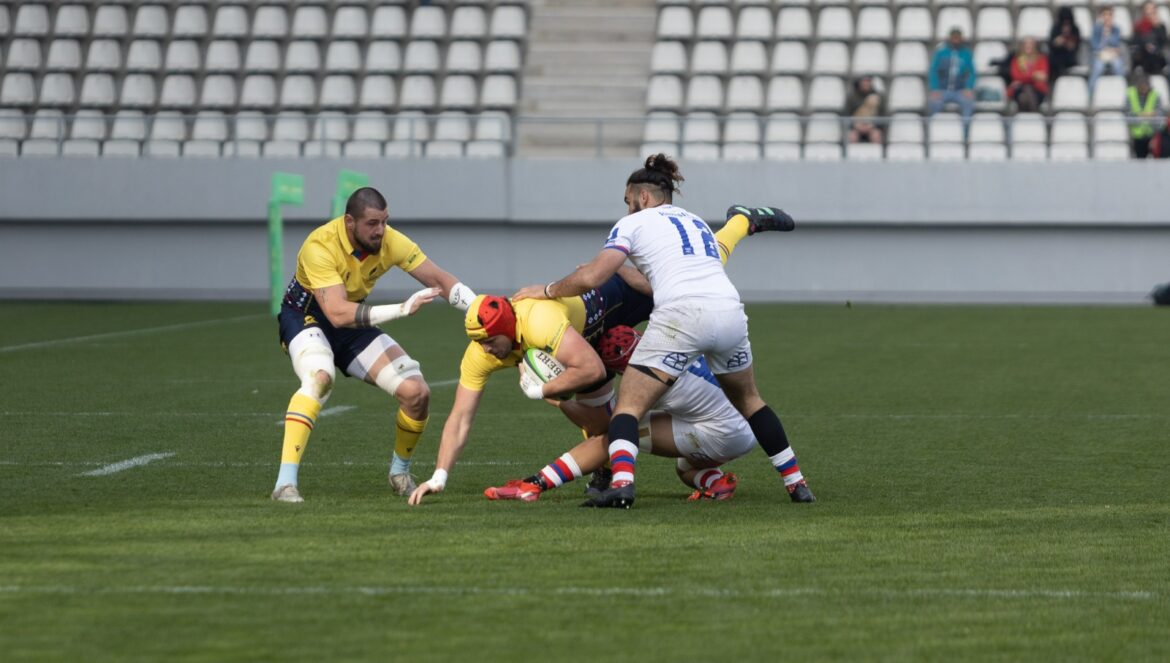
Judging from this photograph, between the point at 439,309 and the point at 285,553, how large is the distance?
19805mm

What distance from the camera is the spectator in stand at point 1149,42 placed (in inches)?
1104

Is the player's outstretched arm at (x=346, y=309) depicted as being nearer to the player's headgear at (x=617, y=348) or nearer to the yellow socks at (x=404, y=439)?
the yellow socks at (x=404, y=439)

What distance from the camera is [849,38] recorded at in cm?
2998

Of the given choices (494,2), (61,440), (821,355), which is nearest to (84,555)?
(61,440)

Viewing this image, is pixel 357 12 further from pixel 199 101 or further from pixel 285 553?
pixel 285 553

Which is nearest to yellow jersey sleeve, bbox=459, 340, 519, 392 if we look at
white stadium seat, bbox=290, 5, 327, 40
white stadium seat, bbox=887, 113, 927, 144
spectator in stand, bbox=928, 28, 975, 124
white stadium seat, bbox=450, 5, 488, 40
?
white stadium seat, bbox=887, 113, 927, 144

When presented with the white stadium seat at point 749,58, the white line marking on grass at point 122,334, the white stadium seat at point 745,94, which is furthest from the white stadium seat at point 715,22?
the white line marking on grass at point 122,334

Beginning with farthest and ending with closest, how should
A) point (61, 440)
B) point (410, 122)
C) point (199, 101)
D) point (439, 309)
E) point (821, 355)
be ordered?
point (199, 101), point (410, 122), point (439, 309), point (821, 355), point (61, 440)

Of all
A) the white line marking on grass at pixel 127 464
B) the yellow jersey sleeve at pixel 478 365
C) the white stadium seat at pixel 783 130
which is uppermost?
the white stadium seat at pixel 783 130

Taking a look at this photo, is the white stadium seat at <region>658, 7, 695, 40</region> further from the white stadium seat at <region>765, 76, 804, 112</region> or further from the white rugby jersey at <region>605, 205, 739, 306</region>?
the white rugby jersey at <region>605, 205, 739, 306</region>

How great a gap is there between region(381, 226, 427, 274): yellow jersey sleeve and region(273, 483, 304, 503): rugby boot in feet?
4.10

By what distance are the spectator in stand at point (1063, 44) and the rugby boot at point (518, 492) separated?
71.9 ft

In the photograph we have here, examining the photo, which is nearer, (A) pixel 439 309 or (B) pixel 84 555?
(B) pixel 84 555

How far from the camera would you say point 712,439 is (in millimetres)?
8555
